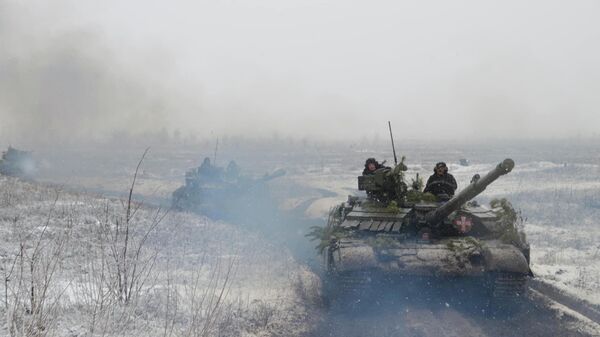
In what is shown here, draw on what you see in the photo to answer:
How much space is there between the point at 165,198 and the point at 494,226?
22.8m

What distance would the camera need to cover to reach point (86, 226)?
14719 mm

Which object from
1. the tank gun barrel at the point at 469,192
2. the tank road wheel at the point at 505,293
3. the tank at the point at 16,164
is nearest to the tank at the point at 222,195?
the tank gun barrel at the point at 469,192

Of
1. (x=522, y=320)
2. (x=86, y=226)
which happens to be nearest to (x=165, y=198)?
(x=86, y=226)

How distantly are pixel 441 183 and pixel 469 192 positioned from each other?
109 inches

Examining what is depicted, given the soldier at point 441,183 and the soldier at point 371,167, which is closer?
the soldier at point 441,183

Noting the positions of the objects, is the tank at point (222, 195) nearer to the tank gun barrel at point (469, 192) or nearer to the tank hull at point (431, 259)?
the tank gun barrel at point (469, 192)

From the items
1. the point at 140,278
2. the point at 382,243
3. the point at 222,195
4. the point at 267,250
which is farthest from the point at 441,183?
the point at 222,195

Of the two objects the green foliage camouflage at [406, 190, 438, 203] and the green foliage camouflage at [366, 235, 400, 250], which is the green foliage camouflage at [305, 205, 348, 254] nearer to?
the green foliage camouflage at [366, 235, 400, 250]

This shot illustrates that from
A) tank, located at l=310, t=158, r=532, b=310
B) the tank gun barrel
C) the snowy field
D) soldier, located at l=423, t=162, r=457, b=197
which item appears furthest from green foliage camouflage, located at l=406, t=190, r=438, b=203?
the snowy field

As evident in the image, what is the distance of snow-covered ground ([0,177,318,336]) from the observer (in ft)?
17.5

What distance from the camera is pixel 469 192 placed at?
9.95 meters

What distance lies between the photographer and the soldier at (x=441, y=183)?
41.7 ft

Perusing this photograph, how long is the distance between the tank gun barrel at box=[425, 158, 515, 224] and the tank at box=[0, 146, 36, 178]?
107 feet

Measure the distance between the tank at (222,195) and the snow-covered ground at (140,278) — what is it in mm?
3366
